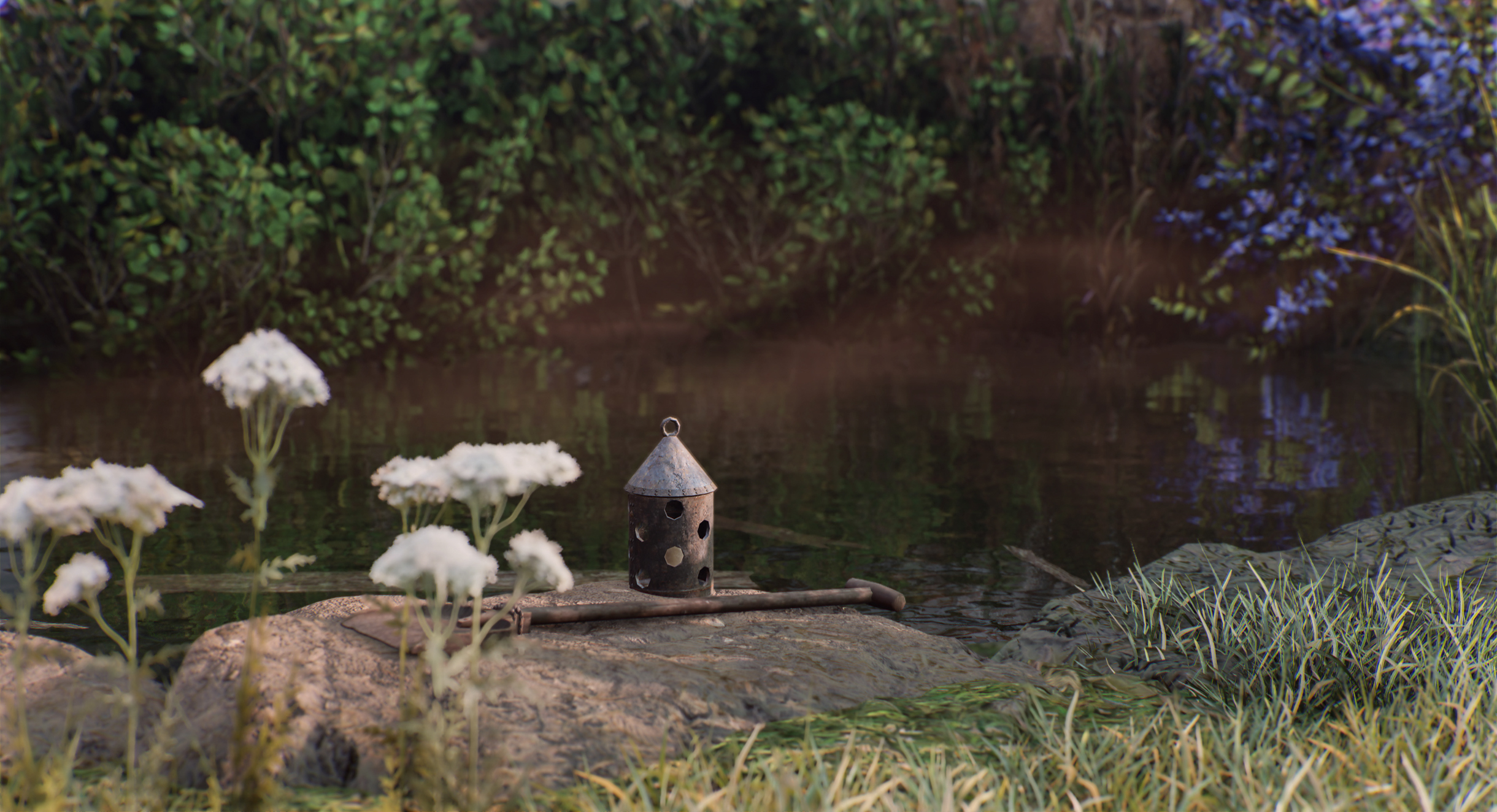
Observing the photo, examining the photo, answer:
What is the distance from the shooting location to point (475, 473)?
2697 millimetres

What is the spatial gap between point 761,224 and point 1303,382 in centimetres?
515

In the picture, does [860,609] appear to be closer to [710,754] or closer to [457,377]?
[710,754]

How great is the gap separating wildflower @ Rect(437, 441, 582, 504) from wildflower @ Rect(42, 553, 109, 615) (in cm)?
73

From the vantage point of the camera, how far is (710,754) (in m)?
3.07

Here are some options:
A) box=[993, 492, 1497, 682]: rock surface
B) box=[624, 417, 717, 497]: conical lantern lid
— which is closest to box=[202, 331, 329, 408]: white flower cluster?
box=[624, 417, 717, 497]: conical lantern lid

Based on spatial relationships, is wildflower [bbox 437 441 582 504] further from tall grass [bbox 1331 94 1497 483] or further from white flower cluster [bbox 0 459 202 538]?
tall grass [bbox 1331 94 1497 483]

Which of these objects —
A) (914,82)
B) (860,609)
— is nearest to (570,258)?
(914,82)

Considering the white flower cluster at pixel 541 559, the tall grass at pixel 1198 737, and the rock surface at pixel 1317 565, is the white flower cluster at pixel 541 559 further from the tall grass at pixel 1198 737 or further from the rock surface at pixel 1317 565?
the rock surface at pixel 1317 565

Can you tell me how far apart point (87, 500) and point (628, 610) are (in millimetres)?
2042

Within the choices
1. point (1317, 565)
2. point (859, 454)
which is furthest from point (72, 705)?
point (859, 454)

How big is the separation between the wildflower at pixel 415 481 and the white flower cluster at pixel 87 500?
1.31ft

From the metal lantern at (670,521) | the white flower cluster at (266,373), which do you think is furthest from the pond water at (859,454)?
the white flower cluster at (266,373)

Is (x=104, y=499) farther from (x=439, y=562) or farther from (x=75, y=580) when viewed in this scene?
(x=439, y=562)

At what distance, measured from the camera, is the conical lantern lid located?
4660mm
